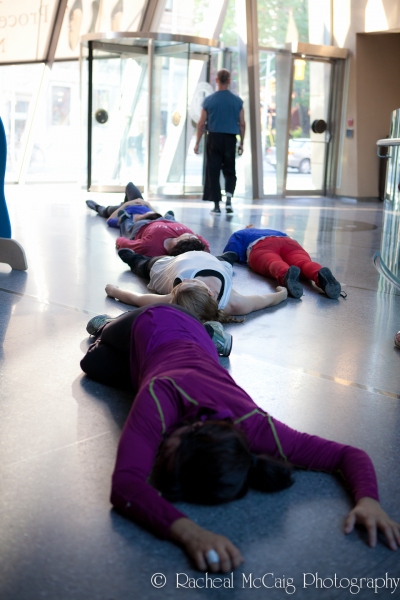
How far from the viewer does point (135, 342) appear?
2.63 m

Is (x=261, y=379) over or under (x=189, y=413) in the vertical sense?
under

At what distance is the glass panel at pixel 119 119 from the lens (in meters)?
12.9

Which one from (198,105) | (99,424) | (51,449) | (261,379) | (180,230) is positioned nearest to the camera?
(51,449)

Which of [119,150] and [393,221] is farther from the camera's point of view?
[119,150]

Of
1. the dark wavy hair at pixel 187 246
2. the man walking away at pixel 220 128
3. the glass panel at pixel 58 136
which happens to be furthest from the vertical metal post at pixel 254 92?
the dark wavy hair at pixel 187 246

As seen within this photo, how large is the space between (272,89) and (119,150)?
3390 mm

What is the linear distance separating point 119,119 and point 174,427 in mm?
11971

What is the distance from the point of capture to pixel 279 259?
5.36m

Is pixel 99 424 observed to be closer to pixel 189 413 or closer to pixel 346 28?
pixel 189 413

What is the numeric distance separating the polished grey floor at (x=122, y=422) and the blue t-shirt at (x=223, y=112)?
208 inches

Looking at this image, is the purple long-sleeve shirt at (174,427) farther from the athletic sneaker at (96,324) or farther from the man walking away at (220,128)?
the man walking away at (220,128)

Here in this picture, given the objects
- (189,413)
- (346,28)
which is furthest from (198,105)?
(189,413)

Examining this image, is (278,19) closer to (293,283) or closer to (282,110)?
(282,110)

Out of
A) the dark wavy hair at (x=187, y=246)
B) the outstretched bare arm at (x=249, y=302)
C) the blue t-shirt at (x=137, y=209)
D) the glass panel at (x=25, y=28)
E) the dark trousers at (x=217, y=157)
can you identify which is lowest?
the outstretched bare arm at (x=249, y=302)
